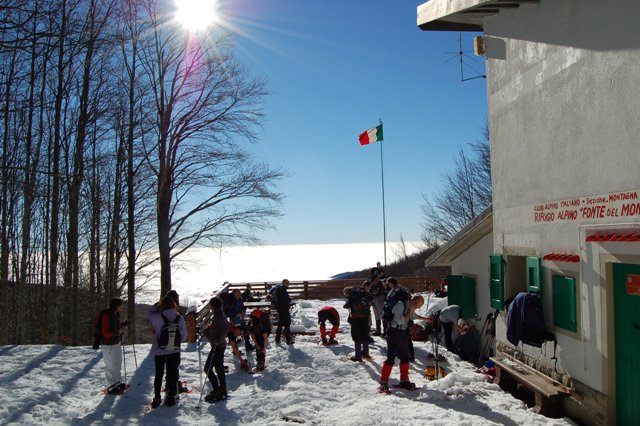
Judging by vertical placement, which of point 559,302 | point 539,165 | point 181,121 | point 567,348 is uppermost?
point 181,121

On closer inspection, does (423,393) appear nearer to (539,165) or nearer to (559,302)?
(559,302)

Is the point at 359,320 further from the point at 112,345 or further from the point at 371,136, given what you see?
the point at 371,136

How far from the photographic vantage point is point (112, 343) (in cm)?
790

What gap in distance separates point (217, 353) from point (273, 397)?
3.50 feet

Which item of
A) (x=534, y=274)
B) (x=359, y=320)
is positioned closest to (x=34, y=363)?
(x=359, y=320)

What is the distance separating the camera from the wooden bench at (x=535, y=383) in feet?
21.1

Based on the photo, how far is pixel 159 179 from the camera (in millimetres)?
19906

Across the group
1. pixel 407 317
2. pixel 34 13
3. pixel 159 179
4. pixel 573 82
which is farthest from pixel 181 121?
pixel 573 82

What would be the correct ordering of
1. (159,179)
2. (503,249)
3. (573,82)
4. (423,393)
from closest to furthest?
1. (573,82)
2. (423,393)
3. (503,249)
4. (159,179)

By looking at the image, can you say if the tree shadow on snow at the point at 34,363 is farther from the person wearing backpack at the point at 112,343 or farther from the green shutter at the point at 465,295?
the green shutter at the point at 465,295

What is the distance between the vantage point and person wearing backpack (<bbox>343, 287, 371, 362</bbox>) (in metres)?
9.81

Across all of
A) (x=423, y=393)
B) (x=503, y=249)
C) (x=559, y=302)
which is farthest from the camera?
(x=503, y=249)

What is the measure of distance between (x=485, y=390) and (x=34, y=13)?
8224 mm

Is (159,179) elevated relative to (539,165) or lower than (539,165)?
elevated
